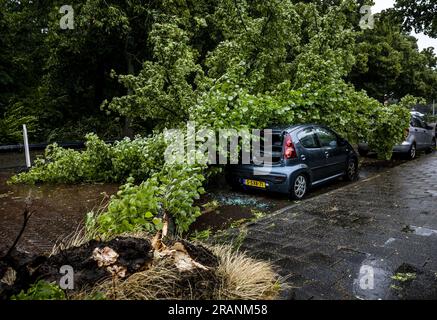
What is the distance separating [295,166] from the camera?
7.20m

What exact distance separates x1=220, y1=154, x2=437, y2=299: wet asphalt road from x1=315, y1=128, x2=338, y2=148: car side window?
4.17 ft

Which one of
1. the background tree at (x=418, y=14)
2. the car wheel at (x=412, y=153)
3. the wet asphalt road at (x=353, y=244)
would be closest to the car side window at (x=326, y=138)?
the wet asphalt road at (x=353, y=244)

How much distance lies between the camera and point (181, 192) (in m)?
4.60

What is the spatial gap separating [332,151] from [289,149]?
1702 mm

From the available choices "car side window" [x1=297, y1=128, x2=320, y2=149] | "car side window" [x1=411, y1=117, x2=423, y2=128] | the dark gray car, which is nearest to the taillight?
the dark gray car

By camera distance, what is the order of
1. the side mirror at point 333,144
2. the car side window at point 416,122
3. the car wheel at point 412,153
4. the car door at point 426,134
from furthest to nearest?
the car door at point 426,134 → the car side window at point 416,122 → the car wheel at point 412,153 → the side mirror at point 333,144

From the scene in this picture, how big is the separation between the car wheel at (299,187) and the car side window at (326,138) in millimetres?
1133

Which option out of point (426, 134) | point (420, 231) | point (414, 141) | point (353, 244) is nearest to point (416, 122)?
point (426, 134)

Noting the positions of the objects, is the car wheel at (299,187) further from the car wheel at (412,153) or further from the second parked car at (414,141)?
the car wheel at (412,153)

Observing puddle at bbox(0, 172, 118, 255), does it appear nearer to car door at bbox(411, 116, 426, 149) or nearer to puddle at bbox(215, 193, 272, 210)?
puddle at bbox(215, 193, 272, 210)

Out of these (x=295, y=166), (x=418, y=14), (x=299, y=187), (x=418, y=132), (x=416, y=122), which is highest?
(x=418, y=14)

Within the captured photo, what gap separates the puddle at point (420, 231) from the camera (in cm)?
485

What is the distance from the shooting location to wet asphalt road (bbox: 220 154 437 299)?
339 cm

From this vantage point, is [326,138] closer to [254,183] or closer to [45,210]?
[254,183]
